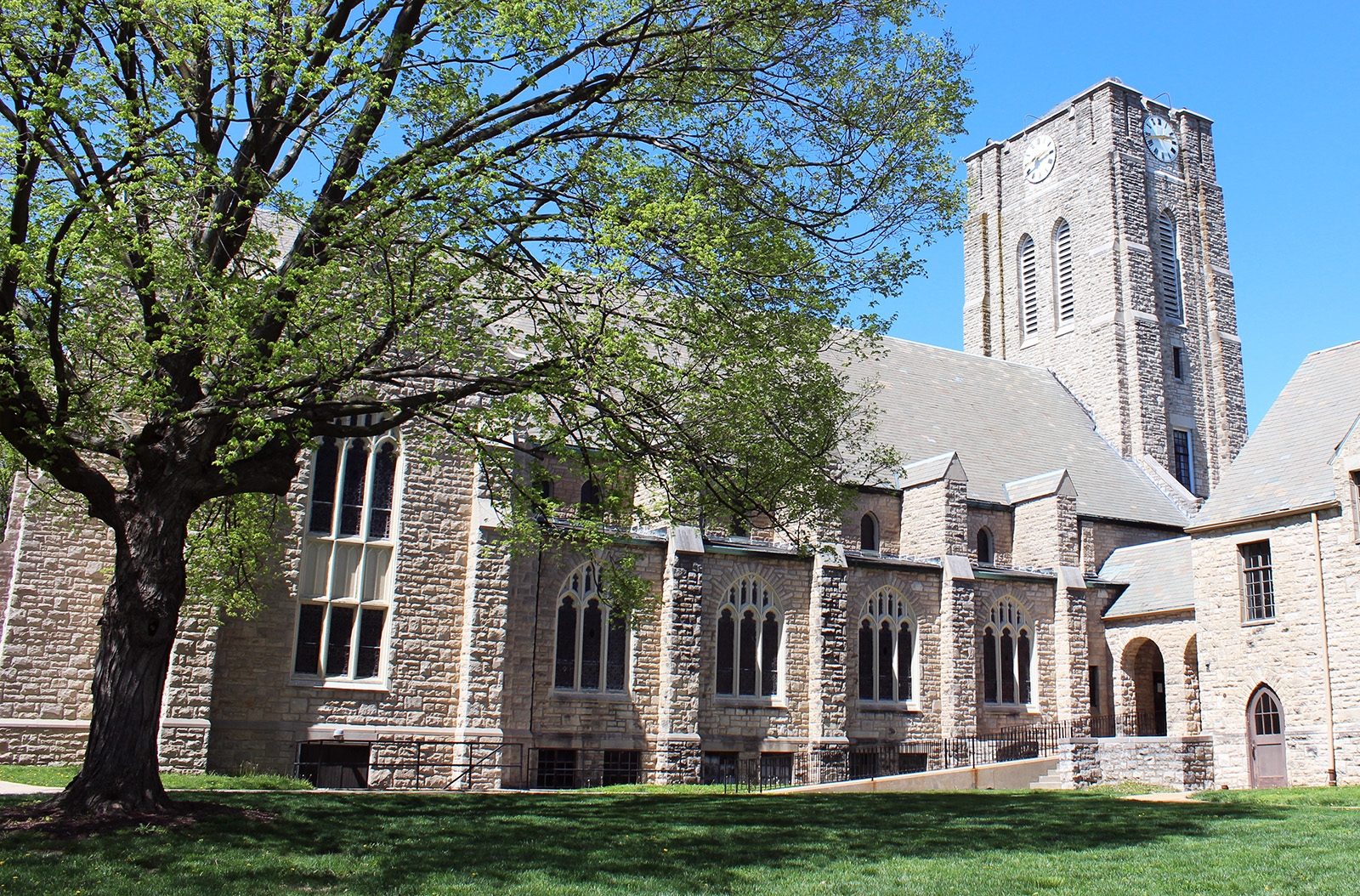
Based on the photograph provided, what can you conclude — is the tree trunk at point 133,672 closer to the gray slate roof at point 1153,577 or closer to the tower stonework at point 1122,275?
the gray slate roof at point 1153,577

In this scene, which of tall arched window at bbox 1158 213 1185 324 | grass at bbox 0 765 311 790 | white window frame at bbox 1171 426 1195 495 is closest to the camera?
grass at bbox 0 765 311 790

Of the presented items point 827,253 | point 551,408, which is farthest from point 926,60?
point 551,408

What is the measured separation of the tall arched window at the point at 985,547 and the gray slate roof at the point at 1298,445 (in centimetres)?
626

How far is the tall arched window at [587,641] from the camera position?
23.2 m

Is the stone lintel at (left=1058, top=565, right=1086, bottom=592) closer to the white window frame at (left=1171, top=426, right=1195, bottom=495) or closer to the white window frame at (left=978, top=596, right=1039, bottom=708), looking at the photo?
the white window frame at (left=978, top=596, right=1039, bottom=708)

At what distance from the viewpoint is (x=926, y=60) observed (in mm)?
14211

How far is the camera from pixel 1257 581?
24.0m

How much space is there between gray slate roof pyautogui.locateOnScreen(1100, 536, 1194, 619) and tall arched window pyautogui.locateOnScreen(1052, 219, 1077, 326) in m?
11.9

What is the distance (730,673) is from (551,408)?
13.5m

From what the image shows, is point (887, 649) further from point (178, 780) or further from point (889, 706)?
point (178, 780)

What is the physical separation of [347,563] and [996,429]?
2112cm

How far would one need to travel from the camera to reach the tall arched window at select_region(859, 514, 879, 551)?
29.2 metres

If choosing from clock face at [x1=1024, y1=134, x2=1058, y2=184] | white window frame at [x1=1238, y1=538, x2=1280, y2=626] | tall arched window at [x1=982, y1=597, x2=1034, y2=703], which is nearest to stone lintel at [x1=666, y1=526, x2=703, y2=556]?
tall arched window at [x1=982, y1=597, x2=1034, y2=703]

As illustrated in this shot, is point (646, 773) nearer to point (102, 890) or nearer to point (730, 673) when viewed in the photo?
point (730, 673)
